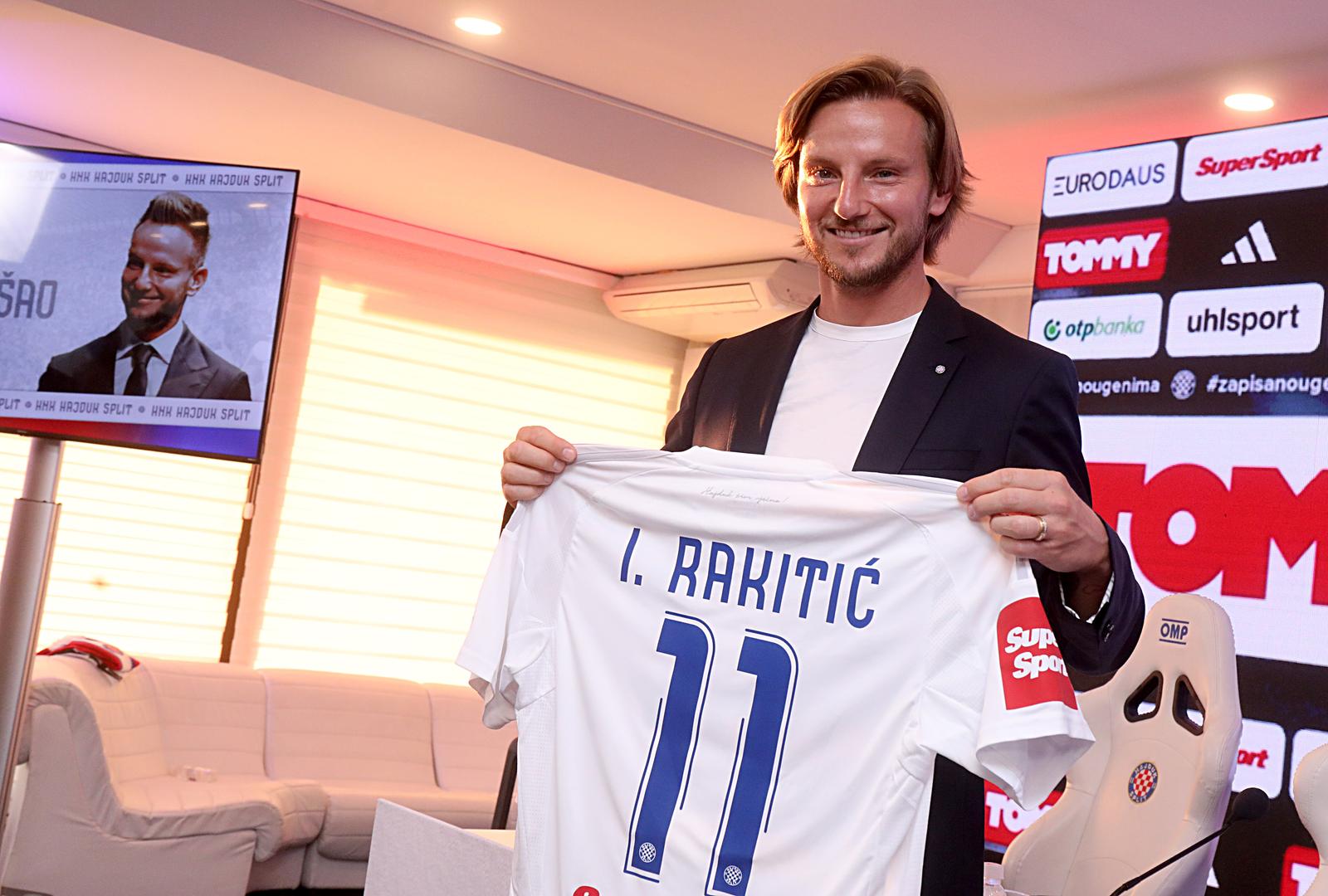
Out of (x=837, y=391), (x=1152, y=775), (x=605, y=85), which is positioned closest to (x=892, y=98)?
(x=837, y=391)

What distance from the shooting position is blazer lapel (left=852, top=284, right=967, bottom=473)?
74.5 inches

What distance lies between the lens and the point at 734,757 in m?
1.89

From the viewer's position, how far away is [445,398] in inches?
296

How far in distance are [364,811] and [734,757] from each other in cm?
428

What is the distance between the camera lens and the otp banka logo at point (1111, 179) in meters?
4.49

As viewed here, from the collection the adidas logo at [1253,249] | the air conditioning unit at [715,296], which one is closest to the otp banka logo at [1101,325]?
the adidas logo at [1253,249]

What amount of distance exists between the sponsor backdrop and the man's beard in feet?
7.99

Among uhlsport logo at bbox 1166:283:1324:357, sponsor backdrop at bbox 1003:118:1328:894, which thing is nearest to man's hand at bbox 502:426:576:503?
sponsor backdrop at bbox 1003:118:1328:894

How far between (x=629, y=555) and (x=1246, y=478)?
267 cm

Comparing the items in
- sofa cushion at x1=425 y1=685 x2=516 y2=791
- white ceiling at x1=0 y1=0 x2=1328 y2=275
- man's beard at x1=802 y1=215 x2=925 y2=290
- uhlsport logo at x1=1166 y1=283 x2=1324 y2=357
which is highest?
white ceiling at x1=0 y1=0 x2=1328 y2=275

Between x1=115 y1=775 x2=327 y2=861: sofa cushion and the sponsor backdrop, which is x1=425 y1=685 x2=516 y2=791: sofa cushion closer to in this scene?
x1=115 y1=775 x2=327 y2=861: sofa cushion

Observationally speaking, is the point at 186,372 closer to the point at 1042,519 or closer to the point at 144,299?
the point at 144,299

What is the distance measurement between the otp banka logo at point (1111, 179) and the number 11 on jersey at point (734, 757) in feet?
10.3

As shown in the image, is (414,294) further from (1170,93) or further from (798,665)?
(798,665)
